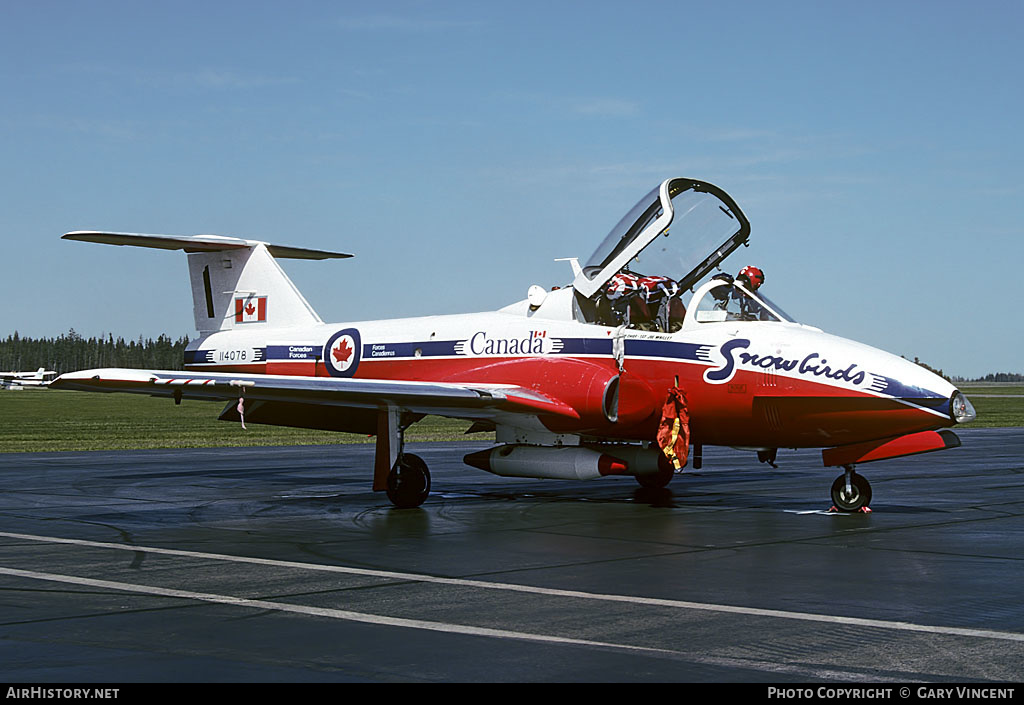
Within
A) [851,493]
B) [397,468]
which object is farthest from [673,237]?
[397,468]

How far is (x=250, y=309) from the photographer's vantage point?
20156 mm

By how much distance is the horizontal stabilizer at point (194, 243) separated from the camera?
18.2 meters

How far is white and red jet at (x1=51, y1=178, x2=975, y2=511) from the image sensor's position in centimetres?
1405

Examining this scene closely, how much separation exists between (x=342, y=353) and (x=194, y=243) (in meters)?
3.43

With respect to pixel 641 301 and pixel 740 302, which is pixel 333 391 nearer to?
pixel 641 301

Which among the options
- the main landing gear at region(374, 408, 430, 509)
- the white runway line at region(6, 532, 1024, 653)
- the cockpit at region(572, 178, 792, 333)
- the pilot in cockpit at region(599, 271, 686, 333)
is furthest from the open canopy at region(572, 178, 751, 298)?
the white runway line at region(6, 532, 1024, 653)

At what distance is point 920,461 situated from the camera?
1050 inches

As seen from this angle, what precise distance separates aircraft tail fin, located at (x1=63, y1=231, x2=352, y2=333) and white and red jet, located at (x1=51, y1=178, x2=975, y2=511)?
4.60 feet

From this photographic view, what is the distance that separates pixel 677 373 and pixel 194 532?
651cm

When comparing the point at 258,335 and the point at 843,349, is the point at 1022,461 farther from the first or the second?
the point at 258,335

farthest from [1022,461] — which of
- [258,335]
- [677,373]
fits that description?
[258,335]

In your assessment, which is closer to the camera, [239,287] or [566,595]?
[566,595]

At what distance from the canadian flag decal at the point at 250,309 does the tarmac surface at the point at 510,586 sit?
3.23 m

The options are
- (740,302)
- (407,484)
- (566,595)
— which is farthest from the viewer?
(407,484)
